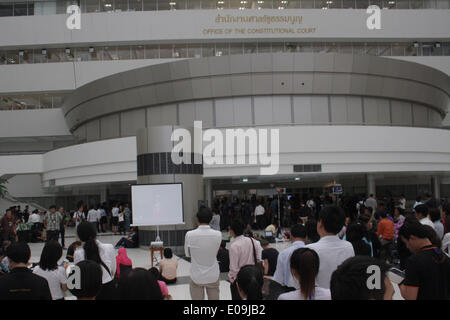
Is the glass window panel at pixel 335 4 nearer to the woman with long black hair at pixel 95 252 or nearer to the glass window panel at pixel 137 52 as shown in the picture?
the glass window panel at pixel 137 52

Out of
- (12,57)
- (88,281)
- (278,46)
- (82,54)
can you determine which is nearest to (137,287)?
(88,281)

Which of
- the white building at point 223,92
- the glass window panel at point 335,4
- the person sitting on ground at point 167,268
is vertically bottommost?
the person sitting on ground at point 167,268

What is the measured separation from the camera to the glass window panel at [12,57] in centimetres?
3553

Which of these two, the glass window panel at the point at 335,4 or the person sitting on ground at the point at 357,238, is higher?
the glass window panel at the point at 335,4

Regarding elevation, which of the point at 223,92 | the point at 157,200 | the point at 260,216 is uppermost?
the point at 223,92

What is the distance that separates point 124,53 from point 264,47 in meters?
11.3

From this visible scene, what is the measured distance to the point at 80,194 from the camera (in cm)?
3584

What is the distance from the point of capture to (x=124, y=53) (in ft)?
113

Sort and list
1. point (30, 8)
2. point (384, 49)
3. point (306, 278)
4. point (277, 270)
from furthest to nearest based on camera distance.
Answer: point (30, 8), point (384, 49), point (277, 270), point (306, 278)

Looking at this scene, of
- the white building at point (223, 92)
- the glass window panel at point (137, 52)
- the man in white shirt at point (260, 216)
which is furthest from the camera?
the glass window panel at point (137, 52)

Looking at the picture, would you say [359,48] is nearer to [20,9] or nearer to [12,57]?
[20,9]

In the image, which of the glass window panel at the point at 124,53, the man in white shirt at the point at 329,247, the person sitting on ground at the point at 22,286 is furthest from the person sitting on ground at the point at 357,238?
the glass window panel at the point at 124,53

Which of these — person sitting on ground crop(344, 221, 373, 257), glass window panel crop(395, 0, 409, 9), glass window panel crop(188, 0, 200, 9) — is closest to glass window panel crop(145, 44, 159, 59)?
glass window panel crop(188, 0, 200, 9)

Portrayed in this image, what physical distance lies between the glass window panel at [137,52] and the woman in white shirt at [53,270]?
102 feet
